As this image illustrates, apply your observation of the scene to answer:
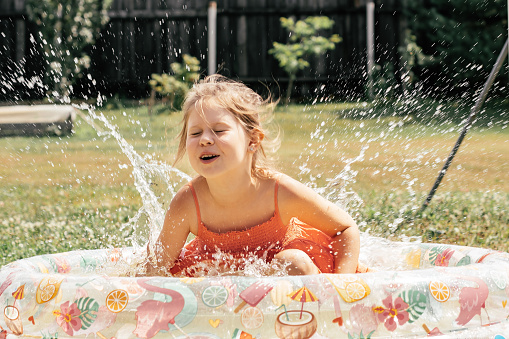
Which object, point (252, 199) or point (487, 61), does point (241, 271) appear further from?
point (487, 61)

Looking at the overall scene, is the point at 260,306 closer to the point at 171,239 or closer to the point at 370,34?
the point at 171,239

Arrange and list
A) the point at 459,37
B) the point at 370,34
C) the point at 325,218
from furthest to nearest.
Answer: the point at 370,34 → the point at 459,37 → the point at 325,218

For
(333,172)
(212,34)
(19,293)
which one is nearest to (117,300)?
(19,293)

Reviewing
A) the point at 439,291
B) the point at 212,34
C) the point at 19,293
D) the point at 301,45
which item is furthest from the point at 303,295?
the point at 301,45

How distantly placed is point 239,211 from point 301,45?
774cm

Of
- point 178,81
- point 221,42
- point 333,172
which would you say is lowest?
point 333,172

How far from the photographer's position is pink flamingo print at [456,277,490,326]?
170 centimetres

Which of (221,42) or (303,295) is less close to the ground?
(221,42)

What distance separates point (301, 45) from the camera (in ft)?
32.0

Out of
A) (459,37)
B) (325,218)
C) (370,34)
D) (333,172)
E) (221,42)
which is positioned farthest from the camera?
(221,42)

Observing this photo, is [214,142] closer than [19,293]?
No

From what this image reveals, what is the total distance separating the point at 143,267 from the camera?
7.93 ft

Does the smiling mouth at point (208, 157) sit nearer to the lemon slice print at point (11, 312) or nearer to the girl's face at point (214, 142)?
the girl's face at point (214, 142)

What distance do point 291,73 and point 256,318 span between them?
8.41 m
